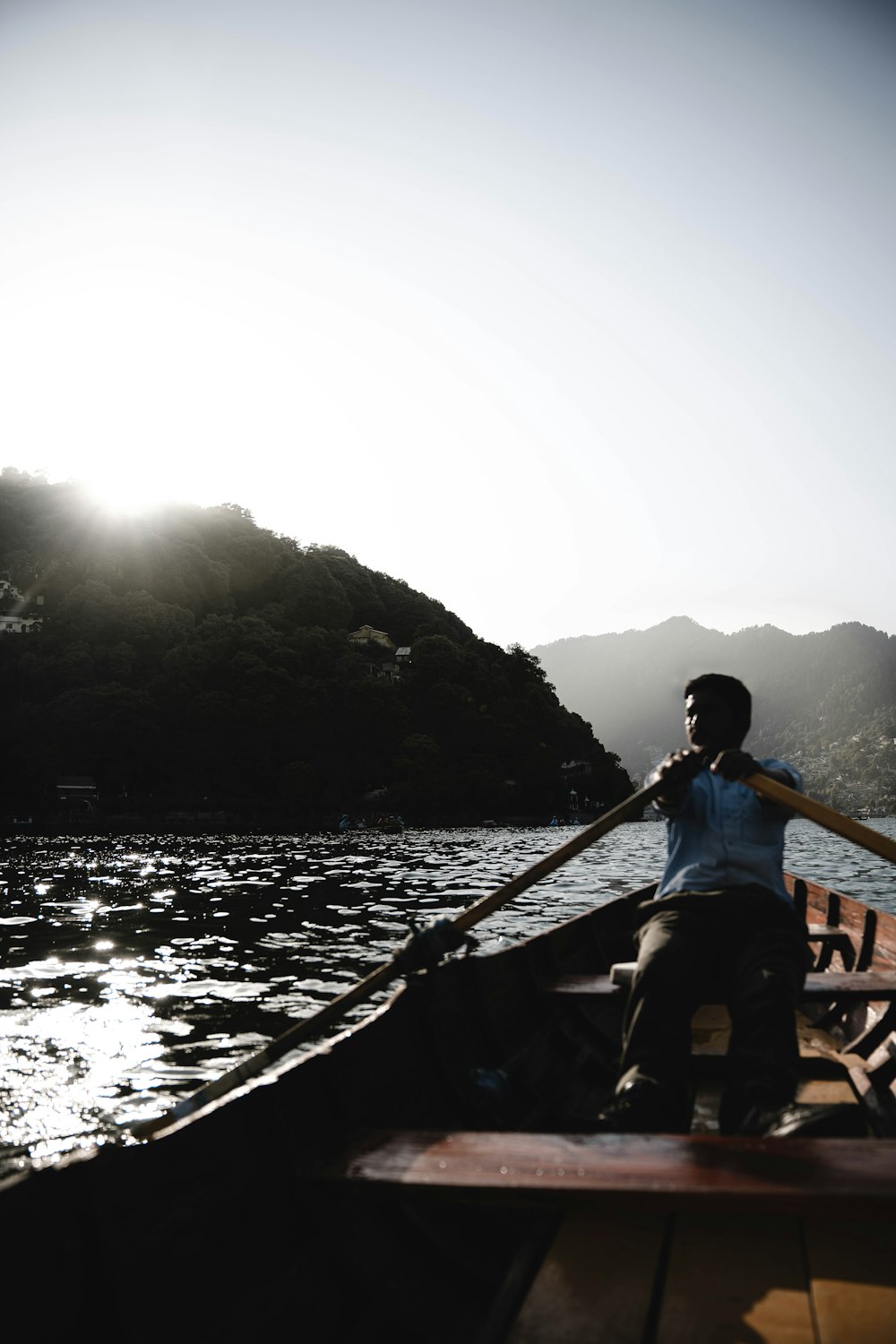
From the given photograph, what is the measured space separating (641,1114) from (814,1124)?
0.65m

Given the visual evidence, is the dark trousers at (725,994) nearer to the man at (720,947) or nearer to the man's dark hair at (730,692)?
→ the man at (720,947)

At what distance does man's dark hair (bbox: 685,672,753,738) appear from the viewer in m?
4.36

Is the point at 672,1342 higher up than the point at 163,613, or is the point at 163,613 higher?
the point at 163,613

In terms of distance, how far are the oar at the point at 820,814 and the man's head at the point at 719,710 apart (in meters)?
0.34

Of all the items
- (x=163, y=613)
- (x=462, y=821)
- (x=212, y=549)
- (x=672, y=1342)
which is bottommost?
(x=462, y=821)

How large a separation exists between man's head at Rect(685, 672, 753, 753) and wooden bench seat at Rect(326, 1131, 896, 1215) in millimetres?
2003

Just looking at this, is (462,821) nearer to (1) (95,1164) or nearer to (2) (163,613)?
(2) (163,613)

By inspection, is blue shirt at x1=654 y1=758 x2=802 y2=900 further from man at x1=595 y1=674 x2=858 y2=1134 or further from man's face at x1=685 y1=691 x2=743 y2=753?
man's face at x1=685 y1=691 x2=743 y2=753

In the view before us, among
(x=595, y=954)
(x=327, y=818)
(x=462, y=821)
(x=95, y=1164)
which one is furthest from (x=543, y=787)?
(x=95, y=1164)

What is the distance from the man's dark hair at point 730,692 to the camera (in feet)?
14.3

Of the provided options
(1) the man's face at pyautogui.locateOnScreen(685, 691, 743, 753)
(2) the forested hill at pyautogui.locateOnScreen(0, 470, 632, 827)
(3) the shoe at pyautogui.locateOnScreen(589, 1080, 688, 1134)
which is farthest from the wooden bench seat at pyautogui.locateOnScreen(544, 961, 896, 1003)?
(2) the forested hill at pyautogui.locateOnScreen(0, 470, 632, 827)

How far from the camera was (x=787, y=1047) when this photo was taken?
325 centimetres

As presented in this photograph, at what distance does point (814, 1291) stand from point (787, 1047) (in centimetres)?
101

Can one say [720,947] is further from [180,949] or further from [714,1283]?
[180,949]
